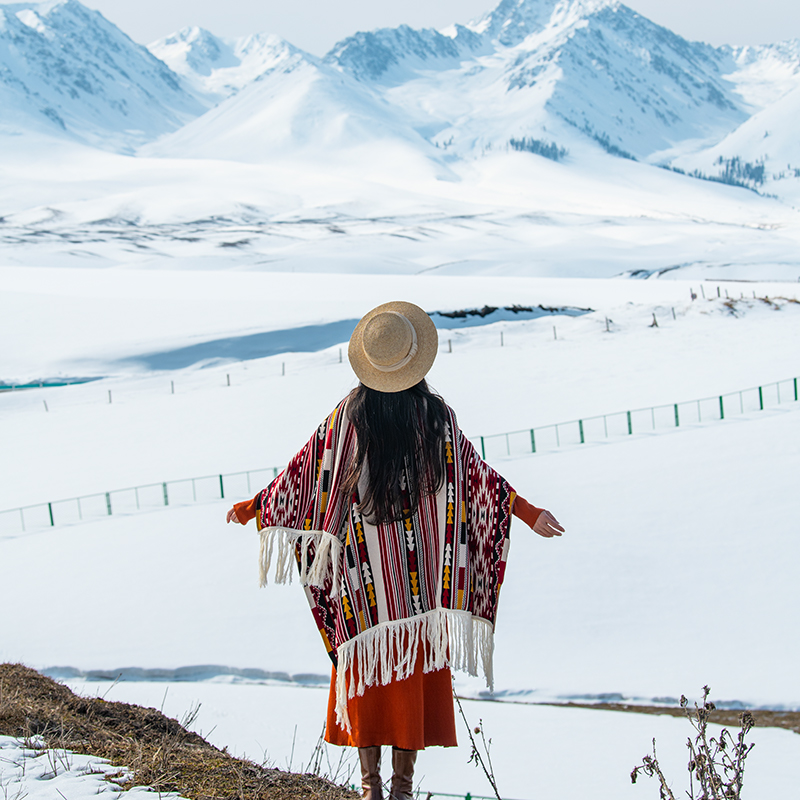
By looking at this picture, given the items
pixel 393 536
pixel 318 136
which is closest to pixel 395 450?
pixel 393 536

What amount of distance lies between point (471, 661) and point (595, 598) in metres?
6.17

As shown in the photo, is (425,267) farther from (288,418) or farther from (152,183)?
(152,183)

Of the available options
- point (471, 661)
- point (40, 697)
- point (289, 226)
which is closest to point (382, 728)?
point (471, 661)

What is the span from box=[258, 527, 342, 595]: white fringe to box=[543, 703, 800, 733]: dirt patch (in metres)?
4.81

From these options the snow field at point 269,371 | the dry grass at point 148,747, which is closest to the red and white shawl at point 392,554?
the dry grass at point 148,747

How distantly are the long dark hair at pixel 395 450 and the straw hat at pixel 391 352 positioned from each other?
0.06m

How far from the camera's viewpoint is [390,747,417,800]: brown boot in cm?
265

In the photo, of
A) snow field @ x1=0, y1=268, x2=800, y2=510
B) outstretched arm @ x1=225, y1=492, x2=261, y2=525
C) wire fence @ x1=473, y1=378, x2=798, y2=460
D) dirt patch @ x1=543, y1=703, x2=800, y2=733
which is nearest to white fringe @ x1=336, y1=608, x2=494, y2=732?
outstretched arm @ x1=225, y1=492, x2=261, y2=525

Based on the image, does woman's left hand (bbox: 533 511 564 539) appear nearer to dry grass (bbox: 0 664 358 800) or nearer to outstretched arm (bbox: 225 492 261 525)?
outstretched arm (bbox: 225 492 261 525)

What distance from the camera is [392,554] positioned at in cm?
262

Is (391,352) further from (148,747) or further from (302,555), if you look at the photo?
(148,747)

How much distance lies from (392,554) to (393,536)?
6 cm

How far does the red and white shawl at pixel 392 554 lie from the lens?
2604 mm

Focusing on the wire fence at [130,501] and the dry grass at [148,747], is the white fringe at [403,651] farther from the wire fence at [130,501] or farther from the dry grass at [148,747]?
the wire fence at [130,501]
